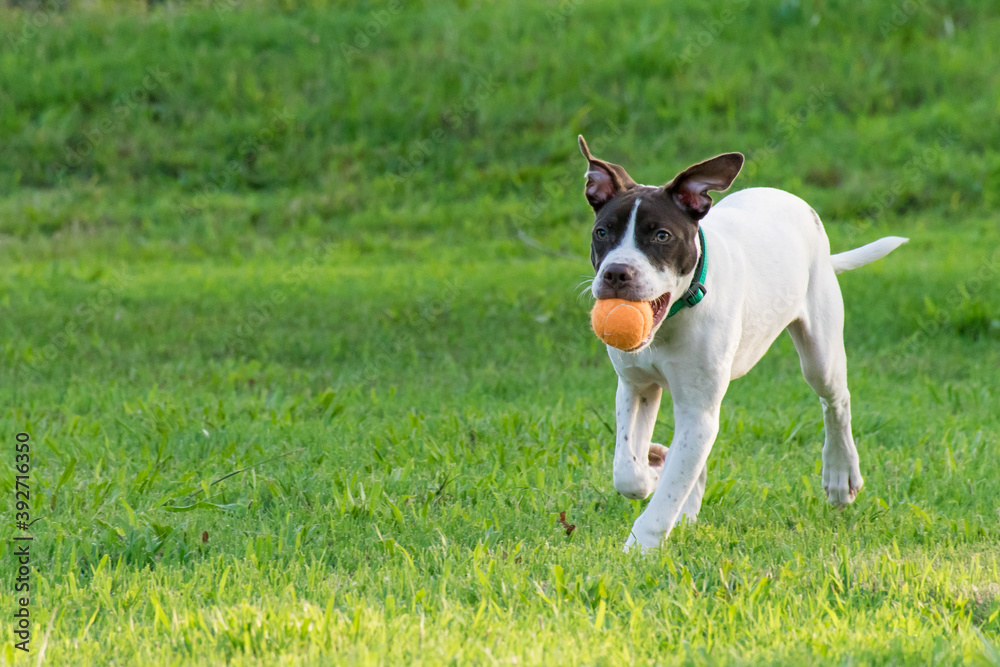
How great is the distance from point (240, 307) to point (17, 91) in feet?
27.6

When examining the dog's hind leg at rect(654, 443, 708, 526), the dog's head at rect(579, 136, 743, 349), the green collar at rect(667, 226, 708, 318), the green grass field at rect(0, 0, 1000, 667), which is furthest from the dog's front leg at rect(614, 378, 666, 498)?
the dog's head at rect(579, 136, 743, 349)

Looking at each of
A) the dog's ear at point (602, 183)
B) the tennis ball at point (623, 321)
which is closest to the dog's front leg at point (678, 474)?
the tennis ball at point (623, 321)

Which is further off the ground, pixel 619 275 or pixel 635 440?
pixel 619 275

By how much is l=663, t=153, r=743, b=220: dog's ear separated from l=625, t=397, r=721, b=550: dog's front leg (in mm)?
814

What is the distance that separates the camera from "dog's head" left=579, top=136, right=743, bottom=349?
404 cm

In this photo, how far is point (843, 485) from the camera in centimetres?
516

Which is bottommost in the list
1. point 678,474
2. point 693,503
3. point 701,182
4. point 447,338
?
point 447,338

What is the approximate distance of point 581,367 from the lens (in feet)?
27.7

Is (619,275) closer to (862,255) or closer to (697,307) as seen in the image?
(697,307)

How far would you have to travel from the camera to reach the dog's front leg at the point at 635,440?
4.64 m

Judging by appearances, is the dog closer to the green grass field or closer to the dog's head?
the dog's head

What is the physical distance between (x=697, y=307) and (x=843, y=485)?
1412 mm

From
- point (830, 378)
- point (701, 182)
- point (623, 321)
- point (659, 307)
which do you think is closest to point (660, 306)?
point (659, 307)

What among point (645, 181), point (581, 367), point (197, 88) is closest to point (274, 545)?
point (581, 367)
